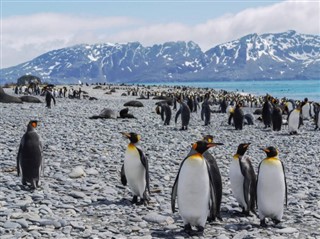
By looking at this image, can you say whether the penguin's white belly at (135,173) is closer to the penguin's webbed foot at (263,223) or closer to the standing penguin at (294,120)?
the penguin's webbed foot at (263,223)

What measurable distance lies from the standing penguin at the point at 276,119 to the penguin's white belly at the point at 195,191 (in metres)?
14.2

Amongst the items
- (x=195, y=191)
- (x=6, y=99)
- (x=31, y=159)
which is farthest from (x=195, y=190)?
(x=6, y=99)

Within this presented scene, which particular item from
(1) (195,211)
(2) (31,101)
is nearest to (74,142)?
(1) (195,211)

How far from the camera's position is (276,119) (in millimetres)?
19156

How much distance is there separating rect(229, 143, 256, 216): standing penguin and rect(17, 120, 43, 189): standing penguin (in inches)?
A: 111

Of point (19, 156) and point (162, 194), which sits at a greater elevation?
point (19, 156)

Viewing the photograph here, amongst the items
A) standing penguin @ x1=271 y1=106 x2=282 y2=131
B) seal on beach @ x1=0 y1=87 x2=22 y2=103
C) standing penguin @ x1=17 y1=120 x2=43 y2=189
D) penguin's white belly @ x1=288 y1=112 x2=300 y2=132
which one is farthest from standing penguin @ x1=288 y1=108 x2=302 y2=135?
seal on beach @ x1=0 y1=87 x2=22 y2=103

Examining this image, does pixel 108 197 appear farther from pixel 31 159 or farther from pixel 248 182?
pixel 248 182

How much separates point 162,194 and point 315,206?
2254 mm

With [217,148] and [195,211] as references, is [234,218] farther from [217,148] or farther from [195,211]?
[217,148]

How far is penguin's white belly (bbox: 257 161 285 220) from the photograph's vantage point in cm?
612

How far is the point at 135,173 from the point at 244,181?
1.52m

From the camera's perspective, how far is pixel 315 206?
7.05 m

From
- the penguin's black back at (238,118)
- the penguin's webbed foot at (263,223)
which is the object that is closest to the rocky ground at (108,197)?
the penguin's webbed foot at (263,223)
